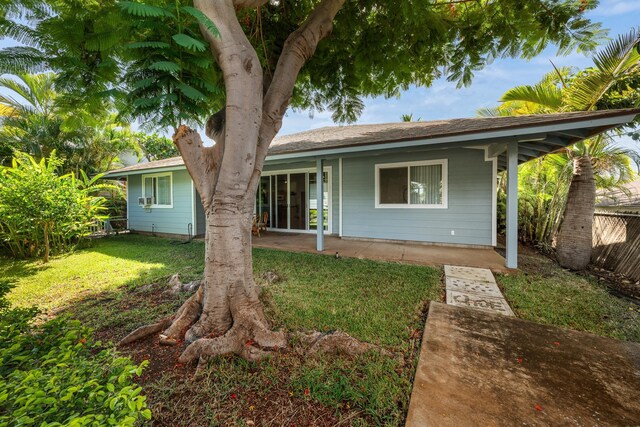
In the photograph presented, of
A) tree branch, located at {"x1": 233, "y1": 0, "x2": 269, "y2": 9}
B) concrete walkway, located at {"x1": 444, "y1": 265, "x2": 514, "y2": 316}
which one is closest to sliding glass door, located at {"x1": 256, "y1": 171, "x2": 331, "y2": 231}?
concrete walkway, located at {"x1": 444, "y1": 265, "x2": 514, "y2": 316}

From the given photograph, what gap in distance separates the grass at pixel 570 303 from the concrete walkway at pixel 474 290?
0.16 meters

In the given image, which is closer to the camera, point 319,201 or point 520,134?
point 520,134

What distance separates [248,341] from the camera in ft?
8.52

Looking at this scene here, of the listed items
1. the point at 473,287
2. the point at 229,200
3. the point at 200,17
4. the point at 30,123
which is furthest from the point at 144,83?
the point at 30,123

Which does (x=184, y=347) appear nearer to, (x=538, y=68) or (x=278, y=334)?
(x=278, y=334)

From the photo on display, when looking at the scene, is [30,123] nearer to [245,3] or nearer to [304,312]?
[245,3]

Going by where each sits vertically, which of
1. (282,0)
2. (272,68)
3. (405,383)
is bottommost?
(405,383)

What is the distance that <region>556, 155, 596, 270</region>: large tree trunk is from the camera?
5.60 meters

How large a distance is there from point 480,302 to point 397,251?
306 cm

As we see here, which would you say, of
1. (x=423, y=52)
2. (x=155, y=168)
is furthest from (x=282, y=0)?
(x=155, y=168)

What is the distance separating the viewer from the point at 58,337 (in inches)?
59.3

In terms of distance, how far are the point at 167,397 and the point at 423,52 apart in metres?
6.04

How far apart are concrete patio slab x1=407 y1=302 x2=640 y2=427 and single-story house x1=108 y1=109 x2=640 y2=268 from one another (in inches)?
117

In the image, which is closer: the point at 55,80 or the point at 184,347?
the point at 55,80
